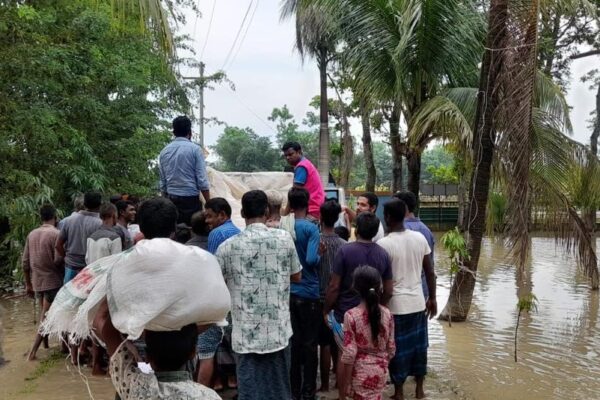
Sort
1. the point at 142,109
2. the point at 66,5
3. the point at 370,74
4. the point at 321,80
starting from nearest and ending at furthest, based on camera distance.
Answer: the point at 370,74, the point at 66,5, the point at 142,109, the point at 321,80

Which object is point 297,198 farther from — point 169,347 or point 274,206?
point 169,347

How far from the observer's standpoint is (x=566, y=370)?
6.81 meters

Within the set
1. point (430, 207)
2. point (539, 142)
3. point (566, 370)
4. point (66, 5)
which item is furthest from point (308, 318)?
point (430, 207)

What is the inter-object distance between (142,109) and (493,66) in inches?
290

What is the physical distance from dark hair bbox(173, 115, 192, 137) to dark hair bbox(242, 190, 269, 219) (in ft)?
5.37

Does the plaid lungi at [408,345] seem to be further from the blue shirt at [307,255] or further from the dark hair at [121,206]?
the dark hair at [121,206]

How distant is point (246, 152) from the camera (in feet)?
165

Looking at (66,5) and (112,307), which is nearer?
(112,307)

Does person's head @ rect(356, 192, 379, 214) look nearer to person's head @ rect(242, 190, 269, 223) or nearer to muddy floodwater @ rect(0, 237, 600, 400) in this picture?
muddy floodwater @ rect(0, 237, 600, 400)

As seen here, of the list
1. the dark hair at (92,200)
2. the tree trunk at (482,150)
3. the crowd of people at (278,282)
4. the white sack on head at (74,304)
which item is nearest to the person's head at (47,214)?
→ the crowd of people at (278,282)

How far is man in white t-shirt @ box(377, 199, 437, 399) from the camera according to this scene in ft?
16.7

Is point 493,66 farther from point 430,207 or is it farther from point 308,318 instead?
point 430,207

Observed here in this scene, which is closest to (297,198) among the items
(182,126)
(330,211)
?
(330,211)

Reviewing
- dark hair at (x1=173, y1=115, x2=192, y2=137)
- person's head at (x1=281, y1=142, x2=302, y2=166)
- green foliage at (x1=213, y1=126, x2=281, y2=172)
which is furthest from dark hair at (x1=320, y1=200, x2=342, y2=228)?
green foliage at (x1=213, y1=126, x2=281, y2=172)
